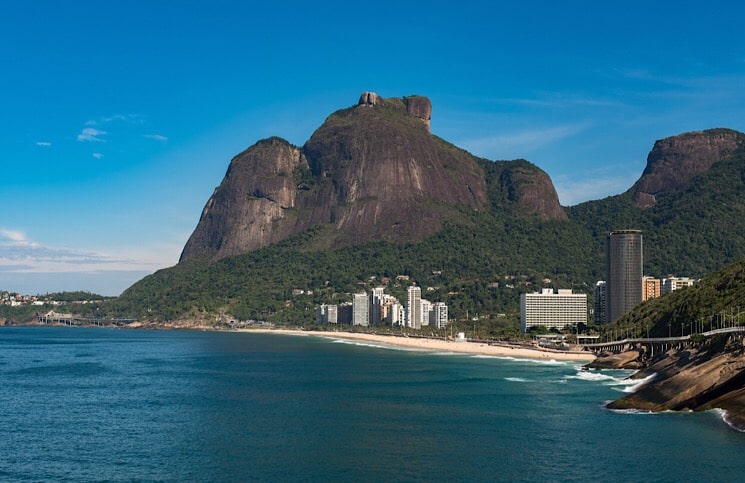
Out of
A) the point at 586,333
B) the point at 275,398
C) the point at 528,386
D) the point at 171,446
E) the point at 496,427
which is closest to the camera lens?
the point at 171,446

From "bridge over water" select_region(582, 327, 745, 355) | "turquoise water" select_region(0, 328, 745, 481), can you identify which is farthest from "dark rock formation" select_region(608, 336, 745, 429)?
"bridge over water" select_region(582, 327, 745, 355)

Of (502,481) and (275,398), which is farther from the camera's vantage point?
(275,398)

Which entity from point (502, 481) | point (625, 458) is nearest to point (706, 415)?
point (625, 458)

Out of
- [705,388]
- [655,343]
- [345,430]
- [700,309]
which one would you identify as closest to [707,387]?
[705,388]

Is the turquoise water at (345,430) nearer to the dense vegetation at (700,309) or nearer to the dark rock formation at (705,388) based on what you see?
the dark rock formation at (705,388)

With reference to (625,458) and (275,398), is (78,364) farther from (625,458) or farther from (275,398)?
(625,458)

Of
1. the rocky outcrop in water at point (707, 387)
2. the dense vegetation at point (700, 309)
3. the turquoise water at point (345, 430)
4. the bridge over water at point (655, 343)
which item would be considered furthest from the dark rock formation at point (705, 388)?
the dense vegetation at point (700, 309)
